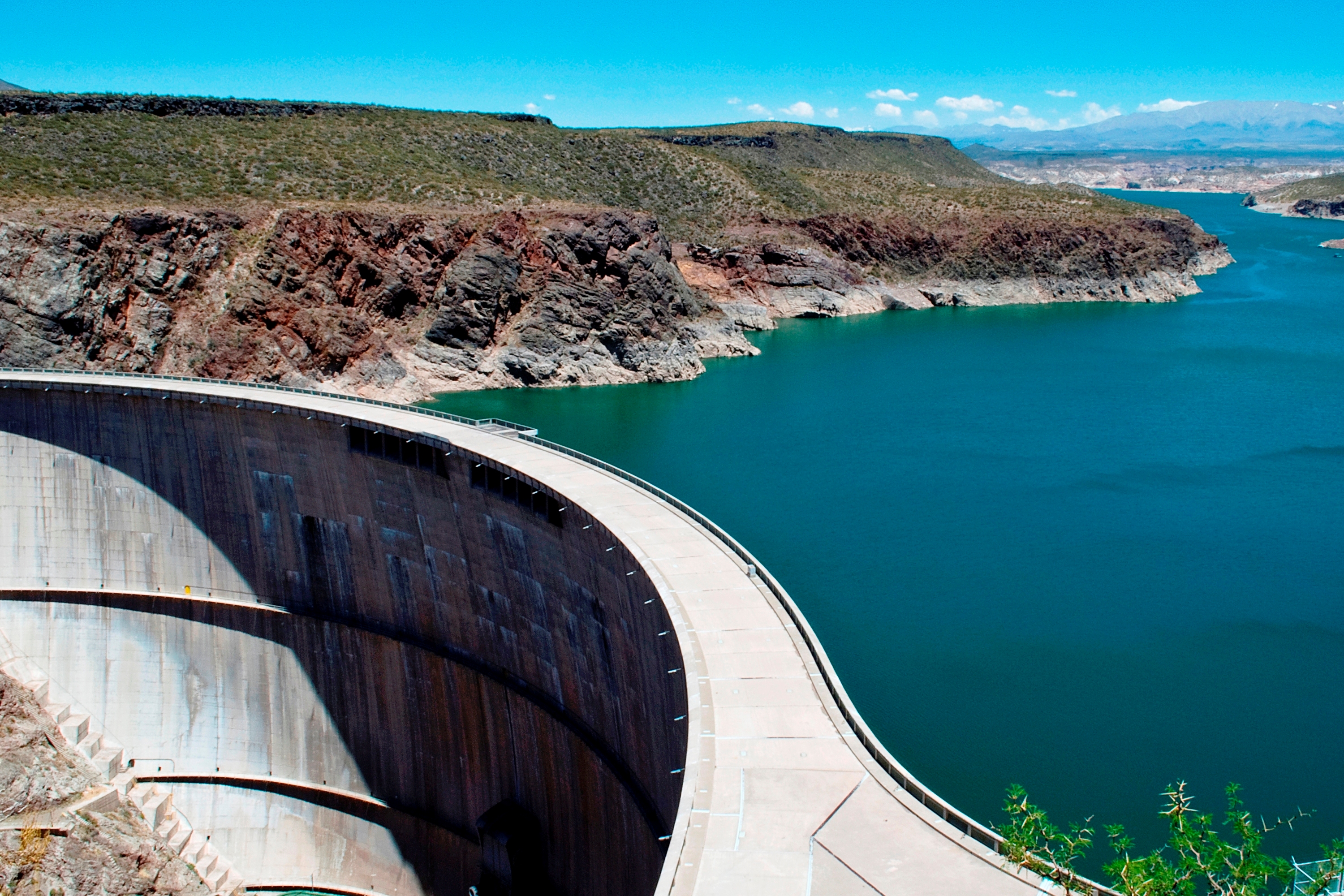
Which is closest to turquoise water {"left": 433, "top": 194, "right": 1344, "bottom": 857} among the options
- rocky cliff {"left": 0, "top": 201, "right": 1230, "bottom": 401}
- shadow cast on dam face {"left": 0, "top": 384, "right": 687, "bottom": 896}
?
rocky cliff {"left": 0, "top": 201, "right": 1230, "bottom": 401}

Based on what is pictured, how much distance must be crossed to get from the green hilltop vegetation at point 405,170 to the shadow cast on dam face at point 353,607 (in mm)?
27124

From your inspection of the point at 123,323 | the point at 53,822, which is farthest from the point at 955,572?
the point at 123,323

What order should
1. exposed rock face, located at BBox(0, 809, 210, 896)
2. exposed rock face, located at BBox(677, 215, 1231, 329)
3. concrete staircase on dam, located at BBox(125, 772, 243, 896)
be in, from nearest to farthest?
1. exposed rock face, located at BBox(0, 809, 210, 896)
2. concrete staircase on dam, located at BBox(125, 772, 243, 896)
3. exposed rock face, located at BBox(677, 215, 1231, 329)

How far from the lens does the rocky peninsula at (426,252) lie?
53062mm

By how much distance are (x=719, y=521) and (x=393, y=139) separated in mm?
53718

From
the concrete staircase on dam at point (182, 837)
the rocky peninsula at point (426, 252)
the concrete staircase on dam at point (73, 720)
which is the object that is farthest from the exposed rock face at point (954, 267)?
the concrete staircase on dam at point (182, 837)

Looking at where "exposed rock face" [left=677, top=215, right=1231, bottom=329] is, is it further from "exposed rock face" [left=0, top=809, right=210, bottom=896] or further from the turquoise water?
"exposed rock face" [left=0, top=809, right=210, bottom=896]

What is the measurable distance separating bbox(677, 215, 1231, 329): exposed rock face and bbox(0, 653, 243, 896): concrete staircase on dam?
6999cm

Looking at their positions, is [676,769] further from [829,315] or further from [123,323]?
[829,315]

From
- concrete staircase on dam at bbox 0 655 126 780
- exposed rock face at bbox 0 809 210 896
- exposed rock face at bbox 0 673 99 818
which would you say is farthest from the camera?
concrete staircase on dam at bbox 0 655 126 780

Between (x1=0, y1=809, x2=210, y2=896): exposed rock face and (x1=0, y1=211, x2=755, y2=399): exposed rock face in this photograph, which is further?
(x1=0, y1=211, x2=755, y2=399): exposed rock face

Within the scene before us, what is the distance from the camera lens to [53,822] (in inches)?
912

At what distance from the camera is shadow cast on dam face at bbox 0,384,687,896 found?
87.5 feet

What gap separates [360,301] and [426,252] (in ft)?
17.7
